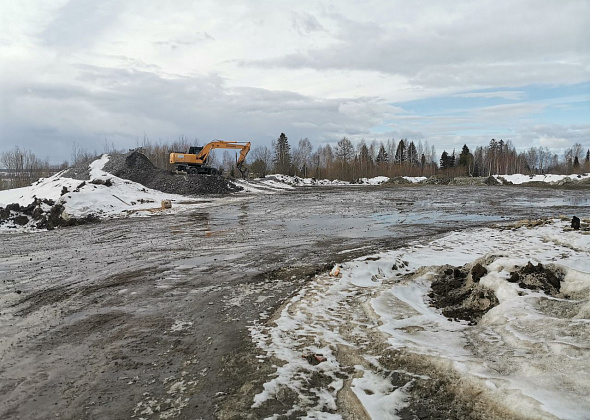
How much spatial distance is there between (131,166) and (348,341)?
107ft

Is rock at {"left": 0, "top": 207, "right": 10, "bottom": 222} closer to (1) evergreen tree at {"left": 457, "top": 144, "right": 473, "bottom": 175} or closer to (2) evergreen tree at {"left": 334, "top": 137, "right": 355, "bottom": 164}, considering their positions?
(2) evergreen tree at {"left": 334, "top": 137, "right": 355, "bottom": 164}

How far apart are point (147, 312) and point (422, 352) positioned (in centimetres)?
399

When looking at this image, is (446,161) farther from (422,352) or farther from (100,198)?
(422,352)

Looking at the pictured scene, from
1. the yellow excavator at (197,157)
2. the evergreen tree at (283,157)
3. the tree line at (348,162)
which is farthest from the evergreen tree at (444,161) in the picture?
the yellow excavator at (197,157)

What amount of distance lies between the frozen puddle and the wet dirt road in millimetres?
468

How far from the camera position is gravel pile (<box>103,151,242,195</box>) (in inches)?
1217

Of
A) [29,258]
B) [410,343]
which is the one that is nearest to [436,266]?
[410,343]

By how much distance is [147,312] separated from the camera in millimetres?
5918

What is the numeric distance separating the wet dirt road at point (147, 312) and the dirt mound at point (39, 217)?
310 centimetres

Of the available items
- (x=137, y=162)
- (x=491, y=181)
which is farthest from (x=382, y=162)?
(x=137, y=162)

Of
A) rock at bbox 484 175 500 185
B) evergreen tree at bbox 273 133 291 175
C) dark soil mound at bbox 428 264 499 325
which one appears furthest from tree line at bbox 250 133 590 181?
dark soil mound at bbox 428 264 499 325

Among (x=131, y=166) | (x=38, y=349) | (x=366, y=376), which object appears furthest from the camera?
(x=131, y=166)

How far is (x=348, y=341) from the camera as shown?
4703 mm

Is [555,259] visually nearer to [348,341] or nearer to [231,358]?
[348,341]
